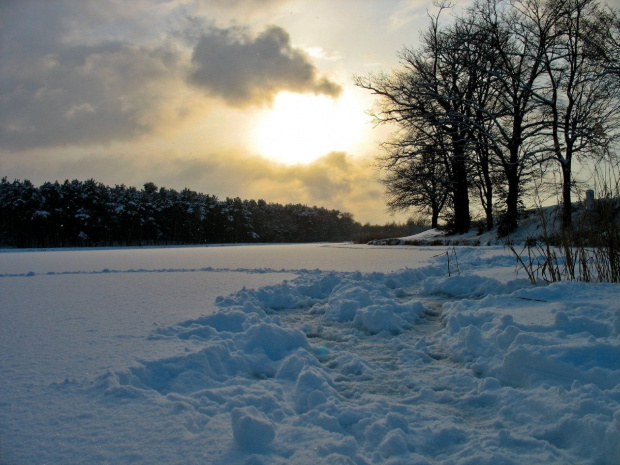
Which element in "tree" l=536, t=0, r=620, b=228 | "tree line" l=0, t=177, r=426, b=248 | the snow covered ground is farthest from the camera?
"tree line" l=0, t=177, r=426, b=248

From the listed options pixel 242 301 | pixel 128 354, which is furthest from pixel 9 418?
pixel 242 301

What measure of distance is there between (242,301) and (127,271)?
4.33 m

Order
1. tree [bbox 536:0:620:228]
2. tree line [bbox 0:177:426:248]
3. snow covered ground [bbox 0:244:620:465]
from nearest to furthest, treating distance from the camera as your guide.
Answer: snow covered ground [bbox 0:244:620:465]
tree [bbox 536:0:620:228]
tree line [bbox 0:177:426:248]

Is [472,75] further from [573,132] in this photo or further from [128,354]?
[128,354]

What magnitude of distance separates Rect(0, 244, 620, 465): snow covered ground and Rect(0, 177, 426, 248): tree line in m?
29.9

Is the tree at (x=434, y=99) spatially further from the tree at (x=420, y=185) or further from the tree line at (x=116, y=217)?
the tree line at (x=116, y=217)

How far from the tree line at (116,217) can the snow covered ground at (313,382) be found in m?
29.9

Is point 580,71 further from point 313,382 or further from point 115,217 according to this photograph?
point 115,217

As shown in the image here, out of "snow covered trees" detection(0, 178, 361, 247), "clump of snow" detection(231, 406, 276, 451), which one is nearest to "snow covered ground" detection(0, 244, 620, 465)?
"clump of snow" detection(231, 406, 276, 451)

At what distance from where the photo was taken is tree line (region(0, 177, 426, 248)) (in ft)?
117

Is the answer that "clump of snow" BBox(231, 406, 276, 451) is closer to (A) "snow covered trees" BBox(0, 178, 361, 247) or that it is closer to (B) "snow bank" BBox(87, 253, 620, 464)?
(B) "snow bank" BBox(87, 253, 620, 464)

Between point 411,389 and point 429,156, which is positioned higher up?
point 429,156

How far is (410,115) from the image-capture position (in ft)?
48.2

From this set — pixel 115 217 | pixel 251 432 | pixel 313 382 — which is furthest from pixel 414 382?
pixel 115 217
